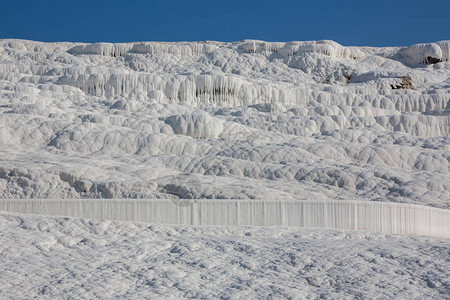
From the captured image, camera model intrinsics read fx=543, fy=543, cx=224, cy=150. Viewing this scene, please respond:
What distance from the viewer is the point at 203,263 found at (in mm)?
6125

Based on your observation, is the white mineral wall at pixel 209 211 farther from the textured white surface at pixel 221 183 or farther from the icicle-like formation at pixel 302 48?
the icicle-like formation at pixel 302 48

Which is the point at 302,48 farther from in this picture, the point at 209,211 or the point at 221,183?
the point at 209,211

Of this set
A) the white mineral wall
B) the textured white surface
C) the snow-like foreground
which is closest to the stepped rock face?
the textured white surface

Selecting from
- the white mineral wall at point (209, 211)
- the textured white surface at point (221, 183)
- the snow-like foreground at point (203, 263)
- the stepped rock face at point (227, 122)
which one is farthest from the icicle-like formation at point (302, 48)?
the snow-like foreground at point (203, 263)

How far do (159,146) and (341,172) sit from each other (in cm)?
469

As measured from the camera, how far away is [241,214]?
25.6 feet

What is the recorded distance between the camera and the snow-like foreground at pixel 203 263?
5562mm

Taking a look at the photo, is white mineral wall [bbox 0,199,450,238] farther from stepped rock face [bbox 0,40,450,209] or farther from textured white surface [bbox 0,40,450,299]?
stepped rock face [bbox 0,40,450,209]

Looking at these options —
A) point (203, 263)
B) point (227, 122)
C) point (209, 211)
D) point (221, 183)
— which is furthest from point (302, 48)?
point (203, 263)

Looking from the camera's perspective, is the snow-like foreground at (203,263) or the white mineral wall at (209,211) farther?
the white mineral wall at (209,211)

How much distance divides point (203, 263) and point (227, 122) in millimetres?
10454

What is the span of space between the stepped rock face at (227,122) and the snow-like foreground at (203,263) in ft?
7.59

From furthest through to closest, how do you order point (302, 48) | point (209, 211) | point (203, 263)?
1. point (302, 48)
2. point (209, 211)
3. point (203, 263)

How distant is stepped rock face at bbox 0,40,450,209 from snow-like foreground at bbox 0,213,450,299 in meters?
2.31
